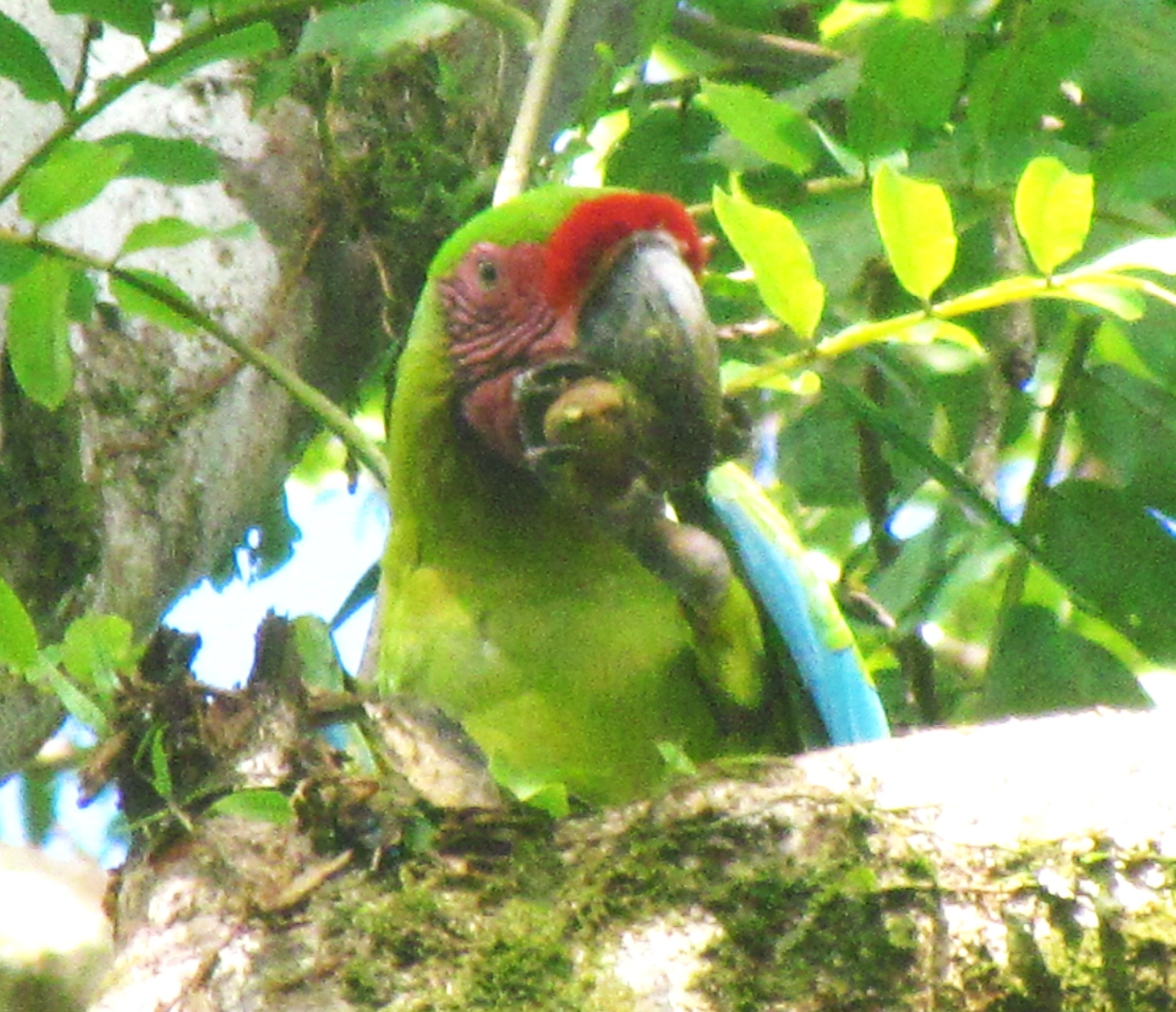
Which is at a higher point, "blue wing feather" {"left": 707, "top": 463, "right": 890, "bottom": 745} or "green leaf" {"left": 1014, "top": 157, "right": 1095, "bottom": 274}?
"green leaf" {"left": 1014, "top": 157, "right": 1095, "bottom": 274}

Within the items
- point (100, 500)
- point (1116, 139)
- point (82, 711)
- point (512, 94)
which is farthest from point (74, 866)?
point (1116, 139)

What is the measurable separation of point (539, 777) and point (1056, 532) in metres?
0.71

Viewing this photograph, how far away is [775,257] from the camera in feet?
4.08

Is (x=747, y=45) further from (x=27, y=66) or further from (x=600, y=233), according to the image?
(x=27, y=66)

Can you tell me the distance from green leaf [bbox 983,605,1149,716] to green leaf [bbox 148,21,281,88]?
0.90 meters

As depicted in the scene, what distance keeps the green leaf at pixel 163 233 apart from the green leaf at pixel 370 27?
0.94 feet

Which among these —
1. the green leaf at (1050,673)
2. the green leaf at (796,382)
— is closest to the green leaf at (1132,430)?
the green leaf at (1050,673)

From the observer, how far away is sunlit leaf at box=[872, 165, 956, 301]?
4.01 feet

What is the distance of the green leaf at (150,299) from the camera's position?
145 cm

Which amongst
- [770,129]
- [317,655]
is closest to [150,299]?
[317,655]

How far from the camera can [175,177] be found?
4.61 feet

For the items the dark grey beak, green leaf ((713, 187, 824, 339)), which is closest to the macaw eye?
the dark grey beak

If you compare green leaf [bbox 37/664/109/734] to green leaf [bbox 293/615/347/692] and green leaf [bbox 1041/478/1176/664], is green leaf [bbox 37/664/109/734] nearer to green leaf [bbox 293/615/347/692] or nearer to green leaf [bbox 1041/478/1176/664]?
green leaf [bbox 293/615/347/692]

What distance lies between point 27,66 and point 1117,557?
3.60ft
